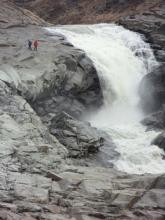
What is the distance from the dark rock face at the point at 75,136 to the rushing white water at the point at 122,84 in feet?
5.74

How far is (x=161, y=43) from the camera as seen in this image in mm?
48375

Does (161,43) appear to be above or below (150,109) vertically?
above

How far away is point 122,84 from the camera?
139 feet

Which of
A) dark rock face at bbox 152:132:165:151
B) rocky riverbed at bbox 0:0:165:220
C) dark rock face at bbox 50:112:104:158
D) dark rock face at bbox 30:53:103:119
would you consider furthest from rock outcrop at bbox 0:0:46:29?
dark rock face at bbox 152:132:165:151

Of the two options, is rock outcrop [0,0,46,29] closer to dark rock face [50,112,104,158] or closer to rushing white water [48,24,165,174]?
rushing white water [48,24,165,174]

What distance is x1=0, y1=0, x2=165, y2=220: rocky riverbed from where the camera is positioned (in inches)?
744

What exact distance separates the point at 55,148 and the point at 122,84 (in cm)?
1747

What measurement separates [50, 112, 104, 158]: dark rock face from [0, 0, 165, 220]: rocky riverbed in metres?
0.06

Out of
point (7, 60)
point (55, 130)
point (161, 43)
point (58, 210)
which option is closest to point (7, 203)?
point (58, 210)

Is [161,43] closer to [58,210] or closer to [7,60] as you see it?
[7,60]

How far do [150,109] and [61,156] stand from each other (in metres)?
18.0

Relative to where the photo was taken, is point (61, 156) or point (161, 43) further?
point (161, 43)

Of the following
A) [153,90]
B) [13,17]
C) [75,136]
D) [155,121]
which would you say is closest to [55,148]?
[75,136]

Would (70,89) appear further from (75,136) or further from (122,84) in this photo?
(75,136)
